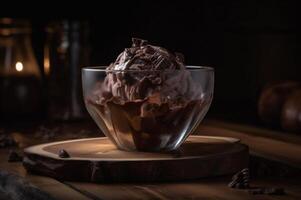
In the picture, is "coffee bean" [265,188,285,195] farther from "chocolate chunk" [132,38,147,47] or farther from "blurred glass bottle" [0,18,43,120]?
"blurred glass bottle" [0,18,43,120]

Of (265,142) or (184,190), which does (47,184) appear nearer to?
(184,190)

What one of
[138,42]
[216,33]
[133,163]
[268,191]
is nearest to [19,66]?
[216,33]

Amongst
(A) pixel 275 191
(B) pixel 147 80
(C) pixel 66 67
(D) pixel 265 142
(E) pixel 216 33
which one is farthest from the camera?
(E) pixel 216 33

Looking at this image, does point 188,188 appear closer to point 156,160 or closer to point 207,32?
point 156,160

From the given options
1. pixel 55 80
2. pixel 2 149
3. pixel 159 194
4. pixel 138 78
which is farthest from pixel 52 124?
pixel 159 194

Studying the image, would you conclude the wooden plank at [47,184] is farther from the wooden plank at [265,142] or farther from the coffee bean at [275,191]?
the wooden plank at [265,142]

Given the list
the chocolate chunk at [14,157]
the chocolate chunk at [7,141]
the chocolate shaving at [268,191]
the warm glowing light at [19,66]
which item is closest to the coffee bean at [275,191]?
the chocolate shaving at [268,191]

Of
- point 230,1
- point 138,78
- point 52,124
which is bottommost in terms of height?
point 52,124
